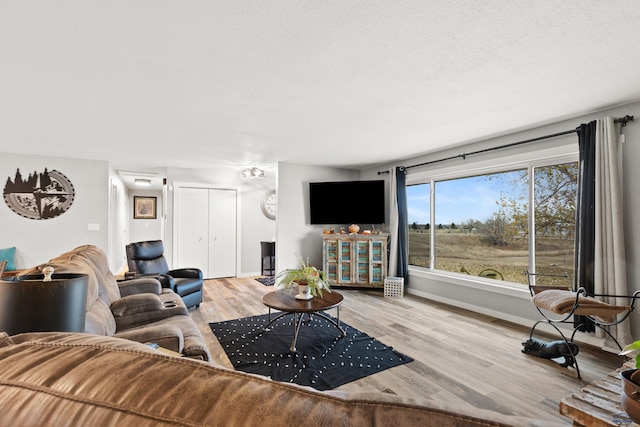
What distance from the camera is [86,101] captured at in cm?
256

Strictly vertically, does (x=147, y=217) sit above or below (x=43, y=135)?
below

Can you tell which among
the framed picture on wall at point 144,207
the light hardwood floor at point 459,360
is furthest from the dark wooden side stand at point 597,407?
the framed picture on wall at point 144,207

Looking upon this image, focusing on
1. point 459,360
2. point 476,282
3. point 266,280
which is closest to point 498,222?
point 476,282

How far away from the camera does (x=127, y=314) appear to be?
2.20 metres

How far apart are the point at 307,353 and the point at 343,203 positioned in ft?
10.7

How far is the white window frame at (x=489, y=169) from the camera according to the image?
3.22m

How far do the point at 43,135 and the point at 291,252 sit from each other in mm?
3752

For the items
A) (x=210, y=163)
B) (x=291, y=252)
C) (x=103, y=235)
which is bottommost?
(x=291, y=252)

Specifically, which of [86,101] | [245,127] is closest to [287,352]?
[245,127]

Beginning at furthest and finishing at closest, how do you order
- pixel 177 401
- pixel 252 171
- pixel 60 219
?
1. pixel 252 171
2. pixel 60 219
3. pixel 177 401

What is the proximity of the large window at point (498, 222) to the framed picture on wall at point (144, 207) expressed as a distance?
25.0ft

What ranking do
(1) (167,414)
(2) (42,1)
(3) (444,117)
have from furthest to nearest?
(3) (444,117) → (2) (42,1) → (1) (167,414)

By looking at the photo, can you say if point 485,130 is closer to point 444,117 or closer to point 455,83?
point 444,117

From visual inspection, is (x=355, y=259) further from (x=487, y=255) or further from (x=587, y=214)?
(x=587, y=214)
